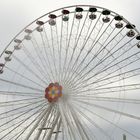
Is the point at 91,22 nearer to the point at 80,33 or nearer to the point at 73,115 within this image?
the point at 80,33

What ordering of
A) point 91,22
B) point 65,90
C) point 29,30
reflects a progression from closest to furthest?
1. point 65,90
2. point 91,22
3. point 29,30

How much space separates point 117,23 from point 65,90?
7.13m

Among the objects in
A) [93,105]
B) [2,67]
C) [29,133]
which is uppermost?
[2,67]

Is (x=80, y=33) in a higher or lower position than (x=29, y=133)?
higher

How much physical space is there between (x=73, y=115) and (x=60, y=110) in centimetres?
112

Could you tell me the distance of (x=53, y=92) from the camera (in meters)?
34.6

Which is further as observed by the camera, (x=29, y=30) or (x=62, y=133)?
(x=29, y=30)

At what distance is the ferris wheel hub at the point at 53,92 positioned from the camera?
34219 mm

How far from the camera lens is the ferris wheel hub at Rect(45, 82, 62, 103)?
34219mm

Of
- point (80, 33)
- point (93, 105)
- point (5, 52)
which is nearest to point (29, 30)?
point (5, 52)

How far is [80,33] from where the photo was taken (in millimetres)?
35625

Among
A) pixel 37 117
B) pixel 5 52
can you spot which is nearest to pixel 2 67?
pixel 5 52

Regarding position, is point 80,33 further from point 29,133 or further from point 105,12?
point 29,133

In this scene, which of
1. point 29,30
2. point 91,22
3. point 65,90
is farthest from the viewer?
point 29,30
